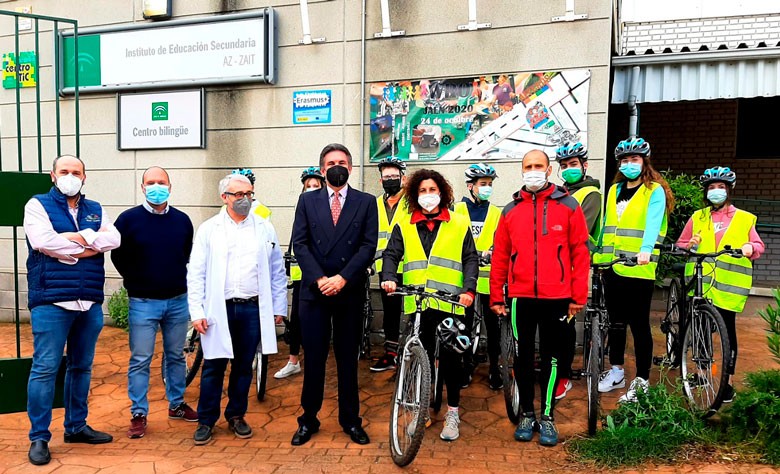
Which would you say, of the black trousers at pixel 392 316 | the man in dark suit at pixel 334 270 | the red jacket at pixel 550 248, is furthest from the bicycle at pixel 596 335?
the black trousers at pixel 392 316

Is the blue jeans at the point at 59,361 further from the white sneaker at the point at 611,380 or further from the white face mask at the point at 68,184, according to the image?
the white sneaker at the point at 611,380

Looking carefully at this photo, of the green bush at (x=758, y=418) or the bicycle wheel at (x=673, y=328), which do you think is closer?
the green bush at (x=758, y=418)

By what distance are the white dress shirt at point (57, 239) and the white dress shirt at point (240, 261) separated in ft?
2.53

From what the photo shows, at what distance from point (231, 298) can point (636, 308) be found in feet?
10.2

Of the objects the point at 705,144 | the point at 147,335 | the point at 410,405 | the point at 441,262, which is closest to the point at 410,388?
the point at 410,405

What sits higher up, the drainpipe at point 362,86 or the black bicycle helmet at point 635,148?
the drainpipe at point 362,86

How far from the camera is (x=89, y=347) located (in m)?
3.99

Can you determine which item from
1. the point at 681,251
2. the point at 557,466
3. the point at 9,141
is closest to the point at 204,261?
the point at 557,466

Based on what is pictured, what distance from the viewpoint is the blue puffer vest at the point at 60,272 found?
12.1 ft

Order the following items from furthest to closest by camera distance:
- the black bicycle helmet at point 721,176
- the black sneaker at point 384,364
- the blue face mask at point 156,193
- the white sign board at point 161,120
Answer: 1. the white sign board at point 161,120
2. the black sneaker at point 384,364
3. the black bicycle helmet at point 721,176
4. the blue face mask at point 156,193

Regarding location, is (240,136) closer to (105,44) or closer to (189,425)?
(105,44)

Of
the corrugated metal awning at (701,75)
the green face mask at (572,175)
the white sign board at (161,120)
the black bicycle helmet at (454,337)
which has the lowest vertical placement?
the black bicycle helmet at (454,337)

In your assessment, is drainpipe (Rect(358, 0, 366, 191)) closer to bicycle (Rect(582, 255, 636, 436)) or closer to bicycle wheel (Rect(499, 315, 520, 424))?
bicycle wheel (Rect(499, 315, 520, 424))

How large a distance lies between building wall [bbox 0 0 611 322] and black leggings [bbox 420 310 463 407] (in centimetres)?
280
